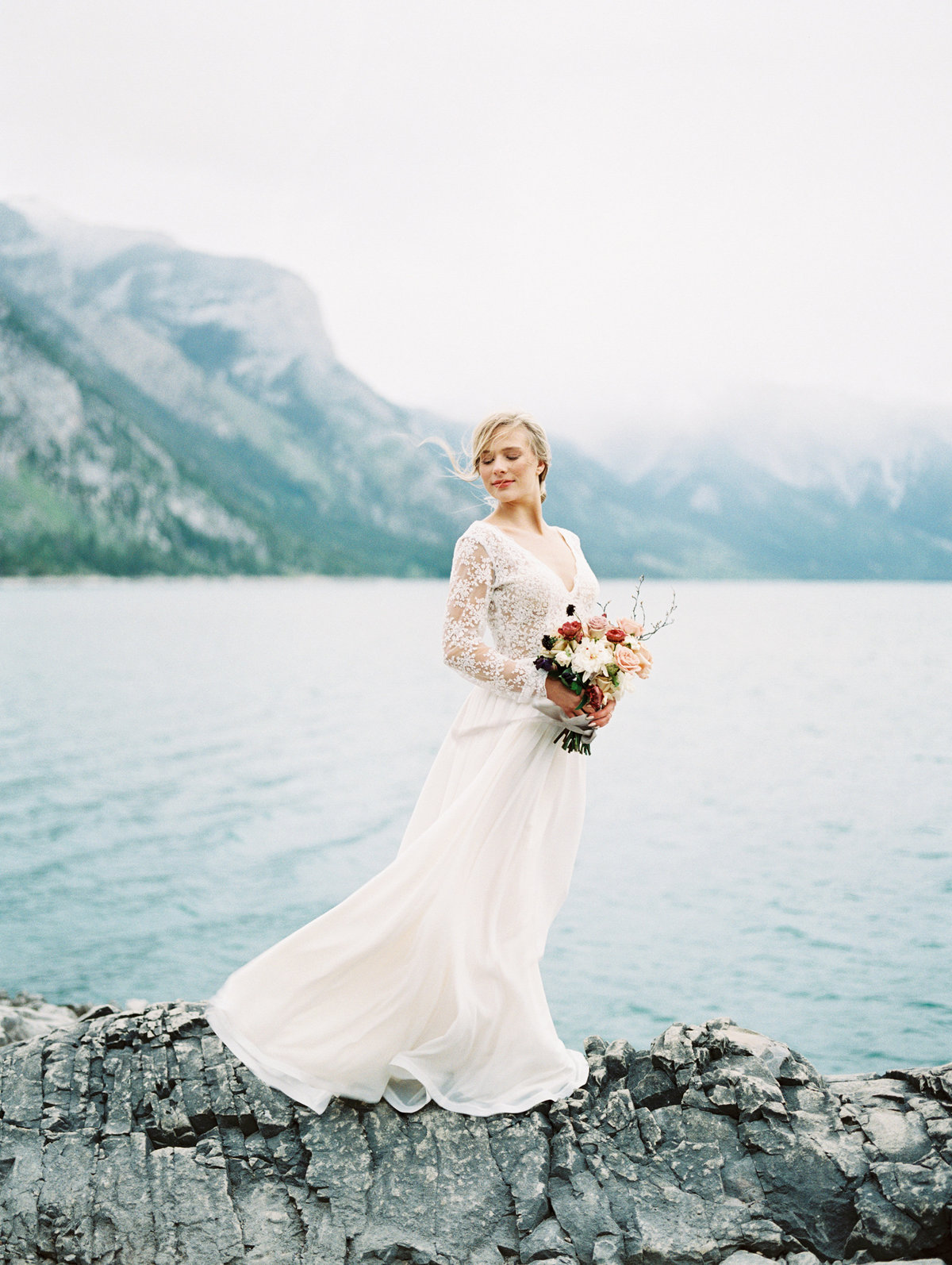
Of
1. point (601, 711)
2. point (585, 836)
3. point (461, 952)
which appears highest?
point (601, 711)

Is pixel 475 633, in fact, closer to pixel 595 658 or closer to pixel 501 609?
pixel 501 609

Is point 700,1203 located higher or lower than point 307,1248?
higher

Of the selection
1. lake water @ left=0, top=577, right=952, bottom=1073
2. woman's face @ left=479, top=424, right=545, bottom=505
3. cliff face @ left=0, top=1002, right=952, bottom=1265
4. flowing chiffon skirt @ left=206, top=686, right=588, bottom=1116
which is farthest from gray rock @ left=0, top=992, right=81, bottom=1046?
woman's face @ left=479, top=424, right=545, bottom=505

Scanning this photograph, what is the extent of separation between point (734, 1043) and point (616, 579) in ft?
594

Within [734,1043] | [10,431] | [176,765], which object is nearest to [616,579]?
[10,431]

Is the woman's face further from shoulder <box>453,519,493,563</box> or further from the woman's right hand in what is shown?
the woman's right hand

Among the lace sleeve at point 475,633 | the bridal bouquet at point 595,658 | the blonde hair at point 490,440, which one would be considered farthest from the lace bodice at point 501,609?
the blonde hair at point 490,440

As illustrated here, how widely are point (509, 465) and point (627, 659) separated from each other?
984 millimetres

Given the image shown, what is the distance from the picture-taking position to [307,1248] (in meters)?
3.44

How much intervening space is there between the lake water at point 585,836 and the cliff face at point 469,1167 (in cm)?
525

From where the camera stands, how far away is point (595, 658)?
3623 millimetres

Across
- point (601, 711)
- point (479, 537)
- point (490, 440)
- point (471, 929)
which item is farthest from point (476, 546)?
point (471, 929)

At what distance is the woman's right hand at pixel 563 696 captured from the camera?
374 cm

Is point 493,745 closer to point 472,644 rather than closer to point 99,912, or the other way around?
point 472,644
